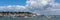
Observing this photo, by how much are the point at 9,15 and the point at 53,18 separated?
164 centimetres

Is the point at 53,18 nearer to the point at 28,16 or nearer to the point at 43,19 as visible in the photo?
the point at 43,19

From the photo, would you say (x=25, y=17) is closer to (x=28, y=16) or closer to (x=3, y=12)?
(x=28, y=16)

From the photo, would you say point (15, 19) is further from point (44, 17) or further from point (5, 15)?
point (44, 17)

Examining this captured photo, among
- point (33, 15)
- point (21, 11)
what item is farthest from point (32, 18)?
point (21, 11)

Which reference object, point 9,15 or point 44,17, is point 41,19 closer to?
point 44,17

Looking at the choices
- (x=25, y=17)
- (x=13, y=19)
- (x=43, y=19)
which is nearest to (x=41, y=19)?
(x=43, y=19)

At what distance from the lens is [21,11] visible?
651 centimetres

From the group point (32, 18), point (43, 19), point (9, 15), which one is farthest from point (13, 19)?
point (43, 19)

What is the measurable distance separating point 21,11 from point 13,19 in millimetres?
512

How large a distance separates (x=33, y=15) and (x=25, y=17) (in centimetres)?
32

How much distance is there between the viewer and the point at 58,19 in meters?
6.75

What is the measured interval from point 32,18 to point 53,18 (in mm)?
785

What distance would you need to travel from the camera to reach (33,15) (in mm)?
6789

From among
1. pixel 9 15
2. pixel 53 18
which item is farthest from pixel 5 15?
pixel 53 18
